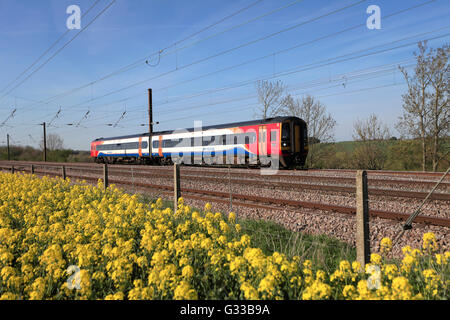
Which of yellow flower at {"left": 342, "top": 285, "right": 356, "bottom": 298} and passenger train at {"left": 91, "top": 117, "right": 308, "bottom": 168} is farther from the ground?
passenger train at {"left": 91, "top": 117, "right": 308, "bottom": 168}

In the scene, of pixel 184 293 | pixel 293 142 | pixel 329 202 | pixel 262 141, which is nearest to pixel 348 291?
pixel 184 293

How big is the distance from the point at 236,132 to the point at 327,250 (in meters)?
12.7

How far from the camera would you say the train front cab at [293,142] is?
15.5 m

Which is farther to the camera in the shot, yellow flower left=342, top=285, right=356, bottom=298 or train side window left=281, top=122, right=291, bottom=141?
train side window left=281, top=122, right=291, bottom=141

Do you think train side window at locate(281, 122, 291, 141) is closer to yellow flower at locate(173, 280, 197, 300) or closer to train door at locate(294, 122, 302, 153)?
train door at locate(294, 122, 302, 153)

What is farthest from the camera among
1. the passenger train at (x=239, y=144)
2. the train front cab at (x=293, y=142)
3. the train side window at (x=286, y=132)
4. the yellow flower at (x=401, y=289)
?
the passenger train at (x=239, y=144)

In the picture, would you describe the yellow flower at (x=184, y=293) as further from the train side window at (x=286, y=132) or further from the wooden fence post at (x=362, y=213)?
the train side window at (x=286, y=132)

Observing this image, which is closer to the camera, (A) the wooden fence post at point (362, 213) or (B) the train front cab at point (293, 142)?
(A) the wooden fence post at point (362, 213)

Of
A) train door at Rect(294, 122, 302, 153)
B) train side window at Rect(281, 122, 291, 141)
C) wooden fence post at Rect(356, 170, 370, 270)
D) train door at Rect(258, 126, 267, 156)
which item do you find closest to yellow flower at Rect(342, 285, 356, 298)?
wooden fence post at Rect(356, 170, 370, 270)

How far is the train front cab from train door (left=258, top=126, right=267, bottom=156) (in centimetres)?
99

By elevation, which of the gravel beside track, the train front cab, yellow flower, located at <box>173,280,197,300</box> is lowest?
the gravel beside track

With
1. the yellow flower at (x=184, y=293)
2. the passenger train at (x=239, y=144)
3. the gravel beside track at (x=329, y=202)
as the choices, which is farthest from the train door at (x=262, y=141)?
the yellow flower at (x=184, y=293)

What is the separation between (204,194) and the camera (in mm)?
9852

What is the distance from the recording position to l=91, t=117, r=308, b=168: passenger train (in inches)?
615
